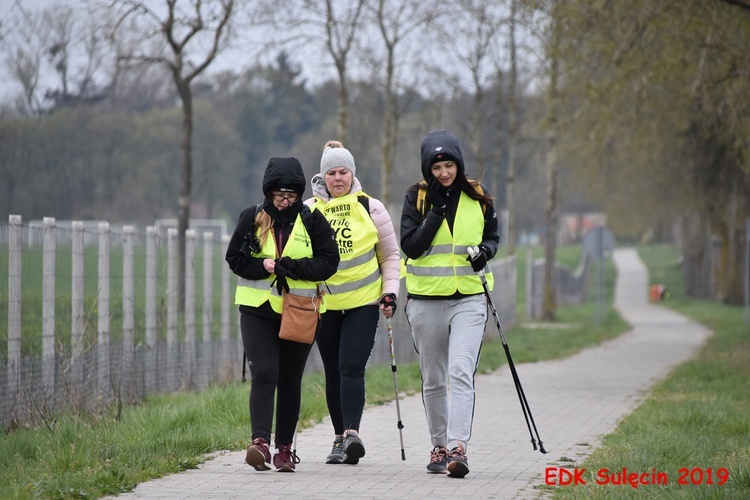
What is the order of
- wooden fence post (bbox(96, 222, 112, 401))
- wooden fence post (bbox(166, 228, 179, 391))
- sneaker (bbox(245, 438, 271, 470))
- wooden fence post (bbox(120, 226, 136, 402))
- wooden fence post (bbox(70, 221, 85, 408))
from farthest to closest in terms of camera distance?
wooden fence post (bbox(166, 228, 179, 391)) → wooden fence post (bbox(120, 226, 136, 402)) → wooden fence post (bbox(96, 222, 112, 401)) → wooden fence post (bbox(70, 221, 85, 408)) → sneaker (bbox(245, 438, 271, 470))

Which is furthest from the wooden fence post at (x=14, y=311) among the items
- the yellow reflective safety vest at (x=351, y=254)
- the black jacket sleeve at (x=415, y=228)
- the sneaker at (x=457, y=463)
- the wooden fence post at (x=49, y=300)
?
the sneaker at (x=457, y=463)

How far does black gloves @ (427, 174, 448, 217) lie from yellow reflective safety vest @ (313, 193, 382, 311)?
0.55 meters

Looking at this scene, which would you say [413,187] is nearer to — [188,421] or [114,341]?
[188,421]

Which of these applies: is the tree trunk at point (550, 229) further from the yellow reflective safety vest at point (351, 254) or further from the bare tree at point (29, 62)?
the yellow reflective safety vest at point (351, 254)

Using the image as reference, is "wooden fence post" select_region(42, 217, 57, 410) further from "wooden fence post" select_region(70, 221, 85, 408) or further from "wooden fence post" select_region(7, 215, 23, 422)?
"wooden fence post" select_region(7, 215, 23, 422)

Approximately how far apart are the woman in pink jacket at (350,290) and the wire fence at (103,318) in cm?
296

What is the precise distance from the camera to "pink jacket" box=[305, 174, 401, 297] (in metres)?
8.55

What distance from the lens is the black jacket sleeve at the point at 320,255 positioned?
787cm

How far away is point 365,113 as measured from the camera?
36.7 m

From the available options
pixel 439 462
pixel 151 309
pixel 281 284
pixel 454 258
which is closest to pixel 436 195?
pixel 454 258

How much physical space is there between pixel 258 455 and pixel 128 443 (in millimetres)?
1314

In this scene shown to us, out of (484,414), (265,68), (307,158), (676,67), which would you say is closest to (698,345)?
(676,67)

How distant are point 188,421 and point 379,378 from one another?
15.5ft

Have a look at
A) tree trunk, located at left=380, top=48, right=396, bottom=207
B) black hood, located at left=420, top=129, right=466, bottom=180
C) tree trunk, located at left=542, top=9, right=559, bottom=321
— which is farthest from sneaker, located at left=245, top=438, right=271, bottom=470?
tree trunk, located at left=542, top=9, right=559, bottom=321
